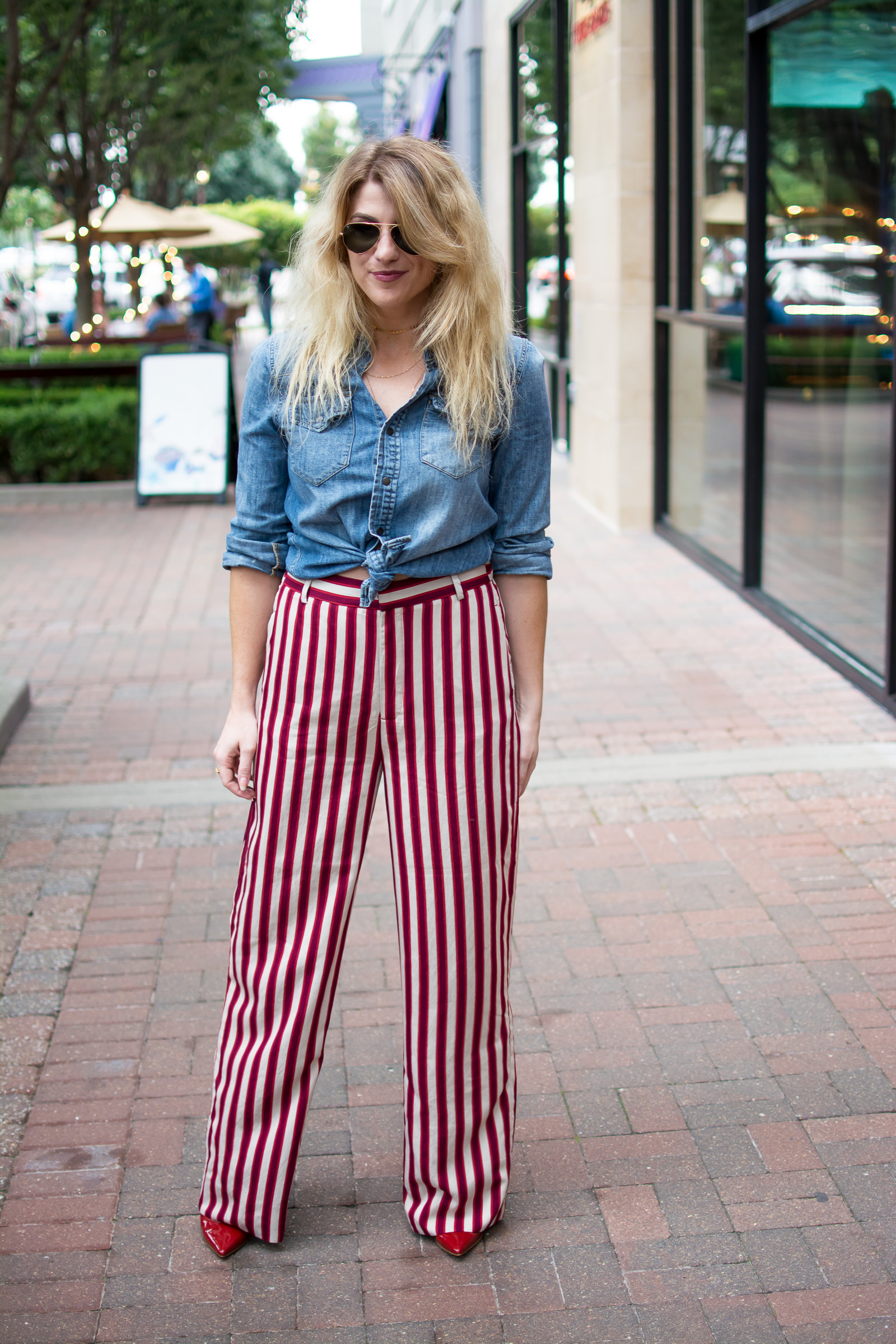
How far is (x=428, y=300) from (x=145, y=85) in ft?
54.9

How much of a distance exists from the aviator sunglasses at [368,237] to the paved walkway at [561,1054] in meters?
1.75

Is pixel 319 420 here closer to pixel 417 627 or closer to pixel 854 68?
pixel 417 627

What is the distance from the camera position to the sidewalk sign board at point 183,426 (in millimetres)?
10852

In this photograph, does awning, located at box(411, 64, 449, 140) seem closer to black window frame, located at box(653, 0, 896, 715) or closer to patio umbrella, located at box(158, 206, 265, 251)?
patio umbrella, located at box(158, 206, 265, 251)

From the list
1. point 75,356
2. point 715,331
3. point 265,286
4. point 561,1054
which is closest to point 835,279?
point 715,331

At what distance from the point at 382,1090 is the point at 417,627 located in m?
1.26

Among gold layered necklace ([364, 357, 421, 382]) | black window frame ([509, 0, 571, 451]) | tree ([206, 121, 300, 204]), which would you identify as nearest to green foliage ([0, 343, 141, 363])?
black window frame ([509, 0, 571, 451])

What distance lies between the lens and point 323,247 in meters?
2.32

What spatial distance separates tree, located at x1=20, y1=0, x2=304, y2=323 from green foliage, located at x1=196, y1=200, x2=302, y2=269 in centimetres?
1974

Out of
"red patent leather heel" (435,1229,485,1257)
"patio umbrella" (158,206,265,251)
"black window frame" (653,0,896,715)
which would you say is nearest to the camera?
"red patent leather heel" (435,1229,485,1257)

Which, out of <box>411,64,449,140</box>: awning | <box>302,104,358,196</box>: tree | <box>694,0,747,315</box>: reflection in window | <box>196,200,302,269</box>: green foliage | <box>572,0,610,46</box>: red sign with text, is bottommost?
<box>694,0,747,315</box>: reflection in window

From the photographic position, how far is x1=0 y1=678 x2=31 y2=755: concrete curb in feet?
17.9

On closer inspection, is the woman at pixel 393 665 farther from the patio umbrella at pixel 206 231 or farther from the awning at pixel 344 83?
the awning at pixel 344 83

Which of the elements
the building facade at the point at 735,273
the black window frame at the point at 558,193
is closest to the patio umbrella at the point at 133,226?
the black window frame at the point at 558,193
